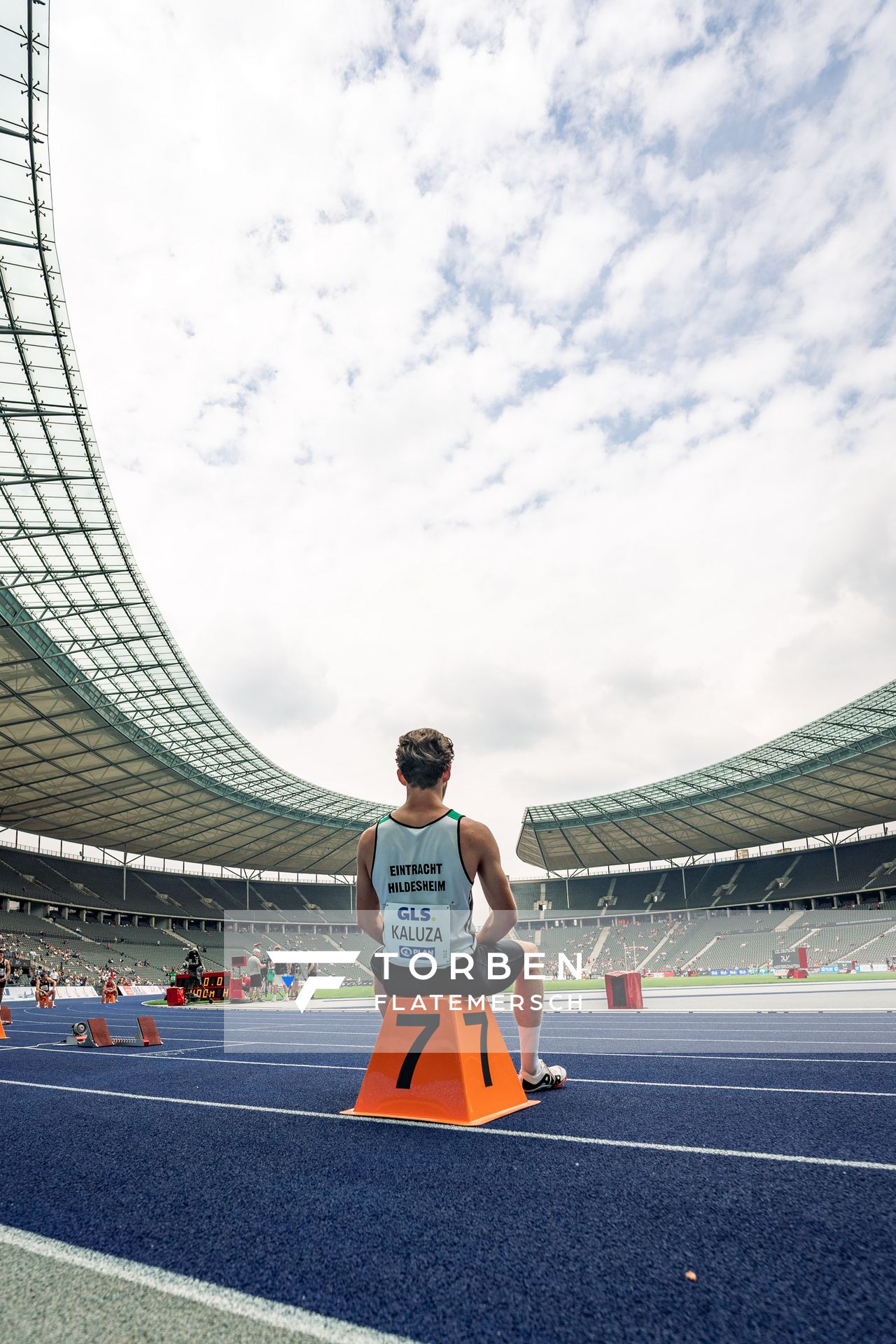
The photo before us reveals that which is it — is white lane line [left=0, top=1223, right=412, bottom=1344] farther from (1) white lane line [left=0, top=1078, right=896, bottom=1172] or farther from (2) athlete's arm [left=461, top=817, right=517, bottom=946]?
(2) athlete's arm [left=461, top=817, right=517, bottom=946]

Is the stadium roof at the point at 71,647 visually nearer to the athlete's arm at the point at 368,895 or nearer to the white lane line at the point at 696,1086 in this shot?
the athlete's arm at the point at 368,895

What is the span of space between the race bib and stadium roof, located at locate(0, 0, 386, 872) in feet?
57.4

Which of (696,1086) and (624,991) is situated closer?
(696,1086)

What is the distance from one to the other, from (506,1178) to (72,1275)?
1.28 m

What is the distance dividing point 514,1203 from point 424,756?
6.44 feet

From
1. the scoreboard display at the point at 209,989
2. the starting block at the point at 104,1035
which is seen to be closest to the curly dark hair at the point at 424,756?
the starting block at the point at 104,1035

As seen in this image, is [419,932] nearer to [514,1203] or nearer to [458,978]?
[458,978]

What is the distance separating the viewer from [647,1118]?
3.39 m

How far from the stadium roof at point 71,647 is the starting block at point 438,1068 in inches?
707

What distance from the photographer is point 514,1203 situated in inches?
84.4

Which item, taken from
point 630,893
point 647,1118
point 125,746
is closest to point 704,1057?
point 647,1118

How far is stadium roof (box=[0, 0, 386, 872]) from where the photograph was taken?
1559 centimetres

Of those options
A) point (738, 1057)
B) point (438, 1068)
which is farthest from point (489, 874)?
point (738, 1057)

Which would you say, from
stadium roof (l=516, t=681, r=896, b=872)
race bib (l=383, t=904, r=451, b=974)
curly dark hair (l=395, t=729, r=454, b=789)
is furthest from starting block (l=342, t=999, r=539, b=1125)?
stadium roof (l=516, t=681, r=896, b=872)
